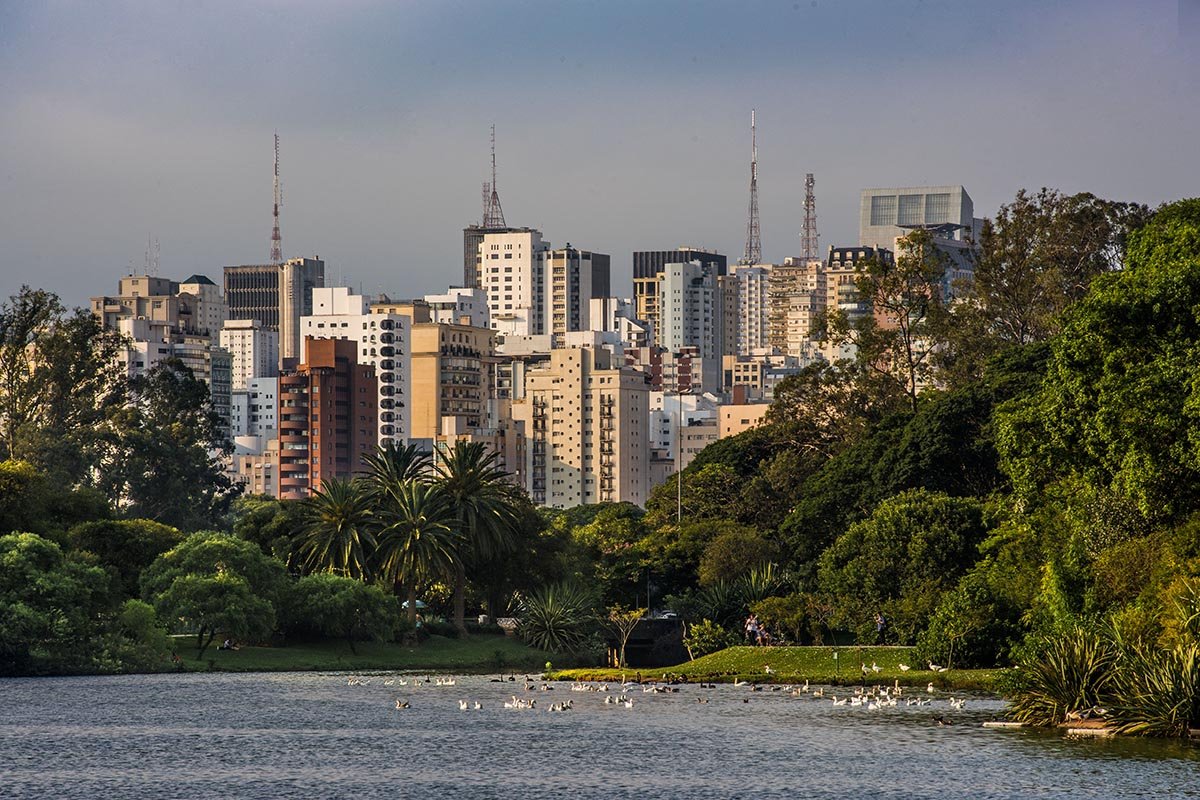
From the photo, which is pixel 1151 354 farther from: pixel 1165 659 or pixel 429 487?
pixel 429 487

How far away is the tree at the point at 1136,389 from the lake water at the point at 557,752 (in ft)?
27.4

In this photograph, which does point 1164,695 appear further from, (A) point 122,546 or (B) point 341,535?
(A) point 122,546

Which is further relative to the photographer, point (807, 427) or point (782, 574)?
point (807, 427)

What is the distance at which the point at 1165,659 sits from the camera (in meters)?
51.0

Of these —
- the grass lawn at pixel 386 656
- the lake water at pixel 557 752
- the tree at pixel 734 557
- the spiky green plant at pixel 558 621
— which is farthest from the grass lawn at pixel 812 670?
the spiky green plant at pixel 558 621

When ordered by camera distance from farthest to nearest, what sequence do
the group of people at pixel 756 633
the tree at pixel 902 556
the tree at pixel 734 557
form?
the tree at pixel 734 557, the group of people at pixel 756 633, the tree at pixel 902 556

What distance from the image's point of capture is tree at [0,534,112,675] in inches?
3319

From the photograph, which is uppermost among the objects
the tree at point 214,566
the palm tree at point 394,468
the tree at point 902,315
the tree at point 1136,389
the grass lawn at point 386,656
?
the tree at point 902,315

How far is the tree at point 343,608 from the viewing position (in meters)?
98.1

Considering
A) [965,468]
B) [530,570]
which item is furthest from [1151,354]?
[530,570]

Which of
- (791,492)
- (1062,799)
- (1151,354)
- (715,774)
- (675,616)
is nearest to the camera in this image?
(1062,799)

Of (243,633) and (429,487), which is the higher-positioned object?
(429,487)

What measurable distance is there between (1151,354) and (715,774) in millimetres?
21448

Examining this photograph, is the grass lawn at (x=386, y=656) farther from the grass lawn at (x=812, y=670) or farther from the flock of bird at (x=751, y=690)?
the grass lawn at (x=812, y=670)
